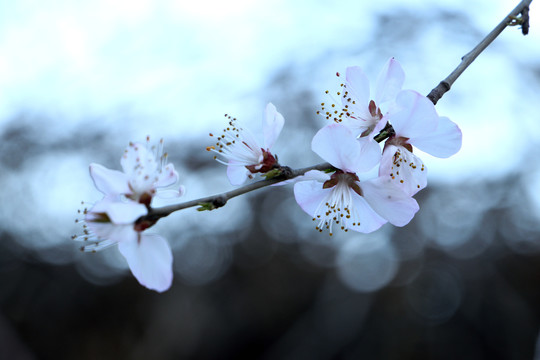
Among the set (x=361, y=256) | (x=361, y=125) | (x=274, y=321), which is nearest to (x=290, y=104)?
(x=361, y=256)

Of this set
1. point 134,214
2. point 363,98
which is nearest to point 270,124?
point 363,98

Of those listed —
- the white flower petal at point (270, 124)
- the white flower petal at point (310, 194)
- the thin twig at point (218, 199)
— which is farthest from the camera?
the white flower petal at point (310, 194)

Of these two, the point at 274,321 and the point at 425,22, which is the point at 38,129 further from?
the point at 425,22

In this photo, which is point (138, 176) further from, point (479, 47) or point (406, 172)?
point (479, 47)

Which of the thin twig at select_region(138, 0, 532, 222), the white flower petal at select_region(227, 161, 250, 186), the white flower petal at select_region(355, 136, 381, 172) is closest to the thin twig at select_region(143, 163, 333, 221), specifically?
the thin twig at select_region(138, 0, 532, 222)

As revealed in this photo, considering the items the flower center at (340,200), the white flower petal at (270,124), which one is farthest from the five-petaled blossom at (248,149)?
the flower center at (340,200)

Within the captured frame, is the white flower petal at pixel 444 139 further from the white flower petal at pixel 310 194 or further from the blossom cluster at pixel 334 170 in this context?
the white flower petal at pixel 310 194
